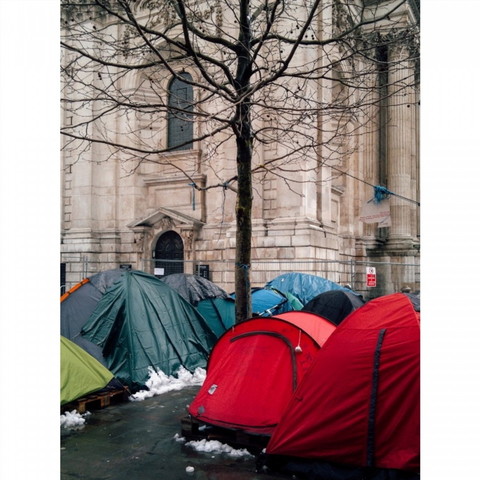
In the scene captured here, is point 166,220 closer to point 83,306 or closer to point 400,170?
point 83,306

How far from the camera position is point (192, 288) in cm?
1258

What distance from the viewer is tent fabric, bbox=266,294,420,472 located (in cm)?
505

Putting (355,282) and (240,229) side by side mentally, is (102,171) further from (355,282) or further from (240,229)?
(240,229)

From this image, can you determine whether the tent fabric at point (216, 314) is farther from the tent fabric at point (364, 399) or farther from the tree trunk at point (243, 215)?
the tent fabric at point (364, 399)

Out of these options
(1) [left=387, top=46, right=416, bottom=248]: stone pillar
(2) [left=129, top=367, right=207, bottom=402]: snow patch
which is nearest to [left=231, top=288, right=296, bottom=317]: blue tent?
(2) [left=129, top=367, right=207, bottom=402]: snow patch

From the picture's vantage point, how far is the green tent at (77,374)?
7.62m

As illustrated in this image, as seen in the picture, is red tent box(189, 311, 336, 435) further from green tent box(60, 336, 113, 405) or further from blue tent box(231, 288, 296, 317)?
blue tent box(231, 288, 296, 317)

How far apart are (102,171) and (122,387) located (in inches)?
596

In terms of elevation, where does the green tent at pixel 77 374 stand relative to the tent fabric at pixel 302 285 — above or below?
below

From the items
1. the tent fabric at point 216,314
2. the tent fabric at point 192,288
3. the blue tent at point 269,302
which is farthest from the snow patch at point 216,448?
the blue tent at point 269,302

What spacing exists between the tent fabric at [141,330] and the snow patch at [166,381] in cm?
11

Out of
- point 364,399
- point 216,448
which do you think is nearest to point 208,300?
point 216,448
